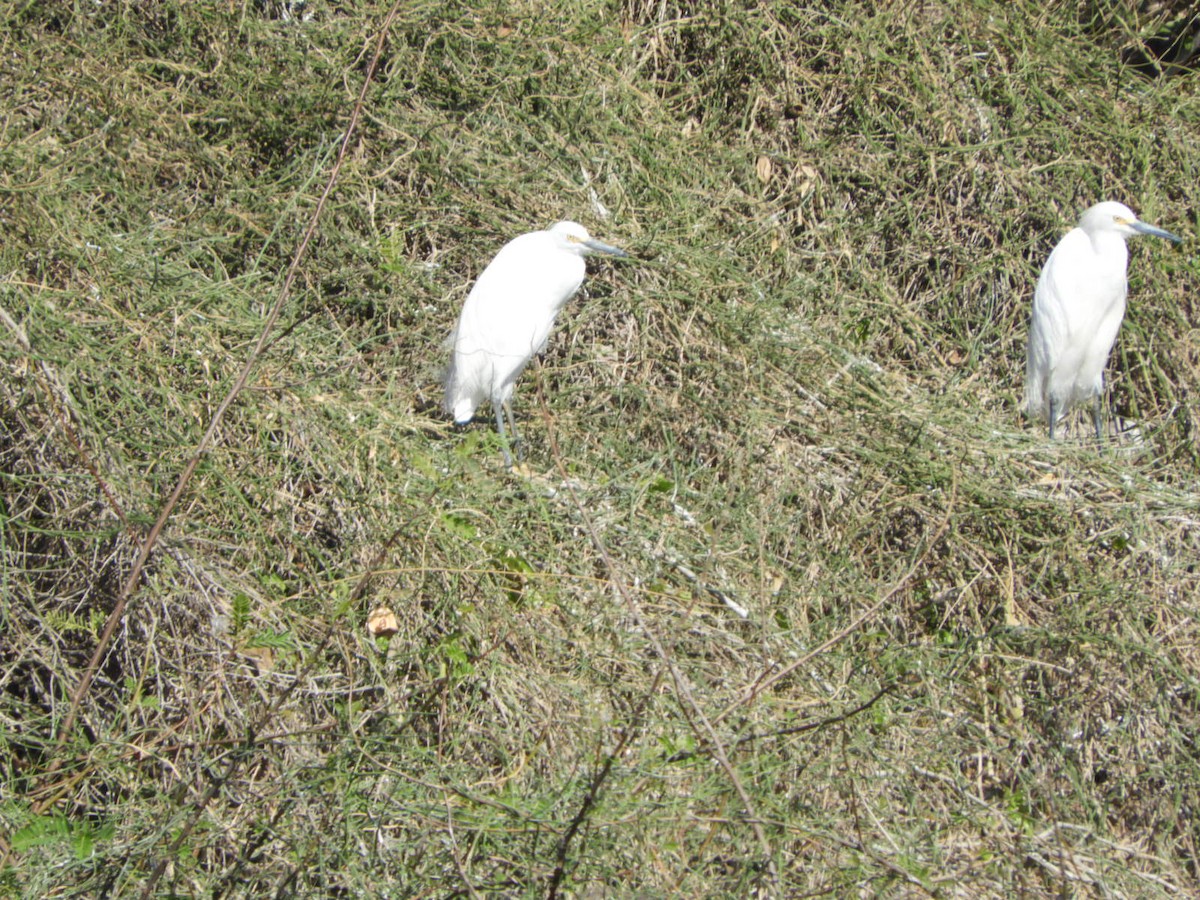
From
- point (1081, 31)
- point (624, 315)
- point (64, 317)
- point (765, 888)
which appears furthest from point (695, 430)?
point (1081, 31)

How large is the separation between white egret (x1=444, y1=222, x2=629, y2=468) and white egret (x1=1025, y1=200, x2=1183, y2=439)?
4.44ft

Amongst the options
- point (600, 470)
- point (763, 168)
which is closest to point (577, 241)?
point (600, 470)

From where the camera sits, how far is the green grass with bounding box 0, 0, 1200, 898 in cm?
216

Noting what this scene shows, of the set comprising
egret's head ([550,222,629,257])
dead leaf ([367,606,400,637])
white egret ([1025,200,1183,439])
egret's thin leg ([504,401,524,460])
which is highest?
white egret ([1025,200,1183,439])

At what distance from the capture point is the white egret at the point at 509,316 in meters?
3.04

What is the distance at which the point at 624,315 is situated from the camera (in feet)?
11.1

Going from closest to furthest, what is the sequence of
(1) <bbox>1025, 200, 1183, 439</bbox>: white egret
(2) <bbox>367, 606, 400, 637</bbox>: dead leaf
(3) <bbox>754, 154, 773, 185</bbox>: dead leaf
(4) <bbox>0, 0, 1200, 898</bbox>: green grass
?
(4) <bbox>0, 0, 1200, 898</bbox>: green grass, (2) <bbox>367, 606, 400, 637</bbox>: dead leaf, (1) <bbox>1025, 200, 1183, 439</bbox>: white egret, (3) <bbox>754, 154, 773, 185</bbox>: dead leaf

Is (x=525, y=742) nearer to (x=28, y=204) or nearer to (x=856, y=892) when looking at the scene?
(x=856, y=892)

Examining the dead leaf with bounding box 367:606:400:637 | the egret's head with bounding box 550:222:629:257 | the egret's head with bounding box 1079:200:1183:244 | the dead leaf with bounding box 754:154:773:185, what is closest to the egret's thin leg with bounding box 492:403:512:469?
the egret's head with bounding box 550:222:629:257

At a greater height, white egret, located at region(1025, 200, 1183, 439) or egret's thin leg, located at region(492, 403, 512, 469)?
white egret, located at region(1025, 200, 1183, 439)

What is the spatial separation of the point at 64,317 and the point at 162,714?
41.4 inches

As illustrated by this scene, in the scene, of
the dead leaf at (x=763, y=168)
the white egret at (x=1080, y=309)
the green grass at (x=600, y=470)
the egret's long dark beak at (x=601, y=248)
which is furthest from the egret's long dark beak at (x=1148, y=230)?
the egret's long dark beak at (x=601, y=248)

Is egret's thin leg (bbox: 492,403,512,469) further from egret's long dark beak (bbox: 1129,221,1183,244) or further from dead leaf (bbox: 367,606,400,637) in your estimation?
egret's long dark beak (bbox: 1129,221,1183,244)

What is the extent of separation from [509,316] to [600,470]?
0.47m
